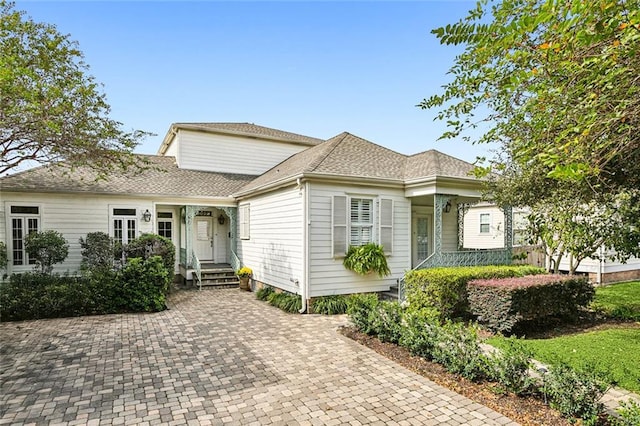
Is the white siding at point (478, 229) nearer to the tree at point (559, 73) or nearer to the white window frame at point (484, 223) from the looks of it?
the white window frame at point (484, 223)

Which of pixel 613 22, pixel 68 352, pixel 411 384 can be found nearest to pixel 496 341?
pixel 411 384

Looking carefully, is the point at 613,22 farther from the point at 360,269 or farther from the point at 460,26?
the point at 360,269

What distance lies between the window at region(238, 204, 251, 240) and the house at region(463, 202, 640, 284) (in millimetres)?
8698

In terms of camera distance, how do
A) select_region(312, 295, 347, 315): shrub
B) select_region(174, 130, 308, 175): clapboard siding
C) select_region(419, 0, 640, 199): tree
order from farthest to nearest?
1. select_region(174, 130, 308, 175): clapboard siding
2. select_region(312, 295, 347, 315): shrub
3. select_region(419, 0, 640, 199): tree

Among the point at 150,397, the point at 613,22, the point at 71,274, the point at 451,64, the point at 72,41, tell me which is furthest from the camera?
the point at 71,274

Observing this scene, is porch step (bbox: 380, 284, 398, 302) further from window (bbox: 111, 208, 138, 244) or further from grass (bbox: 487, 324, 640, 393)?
window (bbox: 111, 208, 138, 244)

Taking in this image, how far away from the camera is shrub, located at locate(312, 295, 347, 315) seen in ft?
30.5

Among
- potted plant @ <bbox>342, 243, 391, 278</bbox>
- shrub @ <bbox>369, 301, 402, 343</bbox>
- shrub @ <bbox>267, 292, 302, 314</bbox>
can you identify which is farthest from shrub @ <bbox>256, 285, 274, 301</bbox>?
shrub @ <bbox>369, 301, 402, 343</bbox>

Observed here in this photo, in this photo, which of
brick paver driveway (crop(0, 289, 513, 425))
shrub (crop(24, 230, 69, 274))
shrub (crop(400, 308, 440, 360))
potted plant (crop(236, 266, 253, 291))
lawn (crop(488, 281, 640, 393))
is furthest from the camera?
potted plant (crop(236, 266, 253, 291))

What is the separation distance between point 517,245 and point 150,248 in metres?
16.1

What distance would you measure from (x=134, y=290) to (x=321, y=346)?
6088mm

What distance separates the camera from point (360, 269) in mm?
9617

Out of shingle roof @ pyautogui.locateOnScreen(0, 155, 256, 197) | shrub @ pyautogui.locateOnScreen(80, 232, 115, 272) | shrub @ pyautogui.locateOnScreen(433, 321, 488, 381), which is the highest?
shingle roof @ pyautogui.locateOnScreen(0, 155, 256, 197)

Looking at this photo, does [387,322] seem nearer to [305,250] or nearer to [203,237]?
[305,250]
